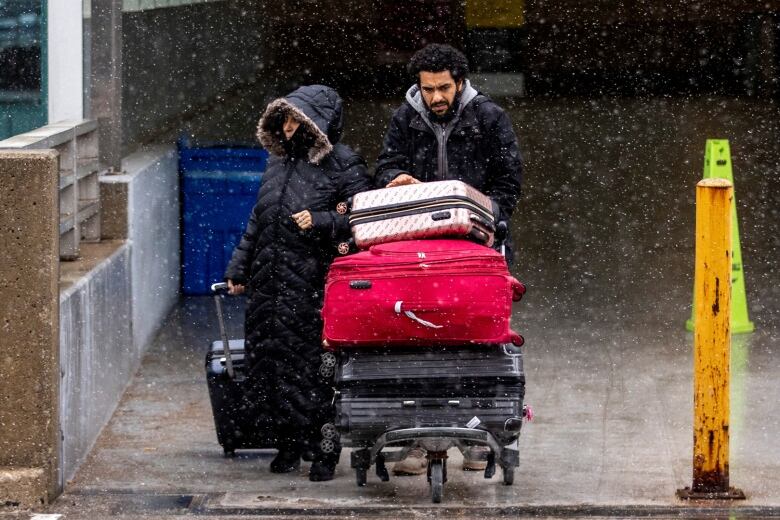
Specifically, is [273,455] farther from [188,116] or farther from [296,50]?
[296,50]

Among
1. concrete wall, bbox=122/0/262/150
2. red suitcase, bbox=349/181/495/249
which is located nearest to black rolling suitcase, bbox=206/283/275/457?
red suitcase, bbox=349/181/495/249

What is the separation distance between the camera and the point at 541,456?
23.7ft

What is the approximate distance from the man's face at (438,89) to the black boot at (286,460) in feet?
5.45

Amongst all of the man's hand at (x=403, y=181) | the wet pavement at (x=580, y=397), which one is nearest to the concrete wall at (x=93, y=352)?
the wet pavement at (x=580, y=397)

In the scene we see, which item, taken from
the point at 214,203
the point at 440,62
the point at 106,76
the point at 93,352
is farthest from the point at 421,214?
the point at 214,203

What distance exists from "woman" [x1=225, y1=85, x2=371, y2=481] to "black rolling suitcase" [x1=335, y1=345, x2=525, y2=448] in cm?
63

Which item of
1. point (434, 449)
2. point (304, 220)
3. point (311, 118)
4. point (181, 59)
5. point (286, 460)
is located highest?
point (181, 59)

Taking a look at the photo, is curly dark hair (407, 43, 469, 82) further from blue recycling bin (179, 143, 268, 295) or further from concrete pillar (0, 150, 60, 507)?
blue recycling bin (179, 143, 268, 295)

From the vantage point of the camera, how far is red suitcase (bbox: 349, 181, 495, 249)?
Result: 247 inches

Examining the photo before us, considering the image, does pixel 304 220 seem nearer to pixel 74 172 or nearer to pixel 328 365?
pixel 328 365

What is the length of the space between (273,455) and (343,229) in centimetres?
131

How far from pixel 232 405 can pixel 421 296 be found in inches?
55.1

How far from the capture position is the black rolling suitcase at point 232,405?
7.06 m

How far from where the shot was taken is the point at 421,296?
6.07 metres
